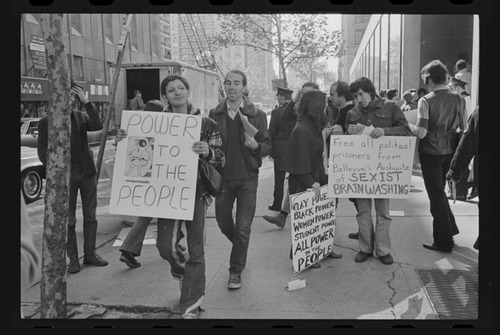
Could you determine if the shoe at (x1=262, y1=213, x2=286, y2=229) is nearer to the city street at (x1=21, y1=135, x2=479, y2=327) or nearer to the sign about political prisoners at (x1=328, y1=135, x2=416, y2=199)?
the city street at (x1=21, y1=135, x2=479, y2=327)

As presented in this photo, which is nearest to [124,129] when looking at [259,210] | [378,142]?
[378,142]

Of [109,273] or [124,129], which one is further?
[109,273]

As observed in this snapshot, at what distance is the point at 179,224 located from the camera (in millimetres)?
4070

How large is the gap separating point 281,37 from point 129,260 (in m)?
4.63

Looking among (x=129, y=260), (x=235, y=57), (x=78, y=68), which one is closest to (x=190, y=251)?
(x=129, y=260)

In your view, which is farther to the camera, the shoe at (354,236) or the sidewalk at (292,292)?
the shoe at (354,236)

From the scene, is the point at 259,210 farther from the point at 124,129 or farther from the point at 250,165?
the point at 124,129

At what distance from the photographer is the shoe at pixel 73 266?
5.00m

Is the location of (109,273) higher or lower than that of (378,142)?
lower

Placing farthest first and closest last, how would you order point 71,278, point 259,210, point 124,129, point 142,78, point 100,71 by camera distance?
point 100,71, point 142,78, point 259,210, point 71,278, point 124,129

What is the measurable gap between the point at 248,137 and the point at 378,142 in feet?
4.58

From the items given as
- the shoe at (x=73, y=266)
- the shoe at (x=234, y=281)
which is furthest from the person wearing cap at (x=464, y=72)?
the shoe at (x=73, y=266)

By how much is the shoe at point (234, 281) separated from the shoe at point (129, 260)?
3.55 feet

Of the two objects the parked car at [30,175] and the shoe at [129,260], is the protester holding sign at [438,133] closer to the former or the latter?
the shoe at [129,260]
